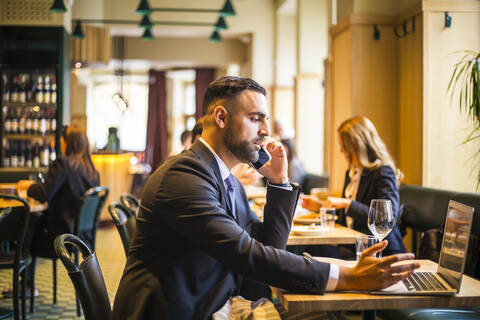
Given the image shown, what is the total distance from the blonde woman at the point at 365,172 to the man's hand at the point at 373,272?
175 centimetres

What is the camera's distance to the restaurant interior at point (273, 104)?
10.8 ft

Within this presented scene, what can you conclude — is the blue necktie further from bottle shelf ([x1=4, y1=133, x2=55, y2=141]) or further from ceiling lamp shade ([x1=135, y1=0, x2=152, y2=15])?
bottle shelf ([x1=4, y1=133, x2=55, y2=141])

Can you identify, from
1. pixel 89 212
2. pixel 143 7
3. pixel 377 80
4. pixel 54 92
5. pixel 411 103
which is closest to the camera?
pixel 89 212

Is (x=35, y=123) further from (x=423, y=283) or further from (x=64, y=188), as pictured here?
(x=423, y=283)

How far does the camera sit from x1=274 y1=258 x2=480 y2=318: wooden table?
4.94 feet

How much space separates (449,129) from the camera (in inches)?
181

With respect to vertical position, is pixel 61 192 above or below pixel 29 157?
below

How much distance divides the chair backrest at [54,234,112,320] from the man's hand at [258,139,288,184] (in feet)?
2.19

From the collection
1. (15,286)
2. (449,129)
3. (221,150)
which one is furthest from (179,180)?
(449,129)

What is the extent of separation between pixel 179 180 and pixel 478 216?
2187 mm

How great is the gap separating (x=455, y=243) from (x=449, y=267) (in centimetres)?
9

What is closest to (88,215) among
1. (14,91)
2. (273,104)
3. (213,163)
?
(213,163)

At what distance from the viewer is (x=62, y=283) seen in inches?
199

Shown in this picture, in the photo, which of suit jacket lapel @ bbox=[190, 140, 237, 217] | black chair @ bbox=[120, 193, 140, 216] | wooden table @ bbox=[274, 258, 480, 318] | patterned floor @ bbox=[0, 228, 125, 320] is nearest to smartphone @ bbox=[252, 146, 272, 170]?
suit jacket lapel @ bbox=[190, 140, 237, 217]
